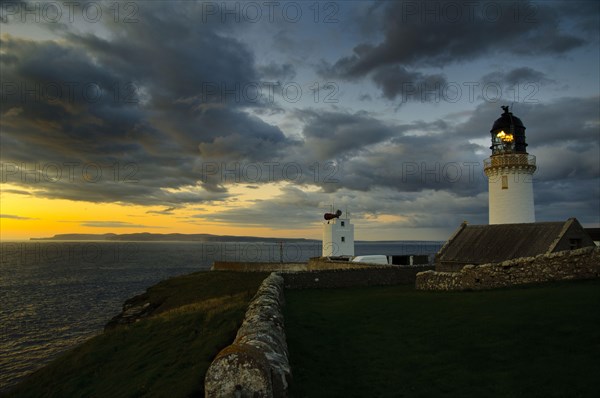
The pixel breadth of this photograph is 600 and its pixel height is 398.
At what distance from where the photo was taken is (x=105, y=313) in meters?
35.9

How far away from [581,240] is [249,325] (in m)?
22.4

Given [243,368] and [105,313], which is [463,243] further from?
[105,313]

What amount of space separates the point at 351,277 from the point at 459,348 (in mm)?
16780

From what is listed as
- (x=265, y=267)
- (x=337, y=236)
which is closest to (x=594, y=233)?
(x=337, y=236)

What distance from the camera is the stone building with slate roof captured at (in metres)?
22.3

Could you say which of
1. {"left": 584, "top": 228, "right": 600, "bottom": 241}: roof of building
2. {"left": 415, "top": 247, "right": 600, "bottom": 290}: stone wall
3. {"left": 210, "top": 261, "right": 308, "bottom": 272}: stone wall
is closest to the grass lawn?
{"left": 415, "top": 247, "right": 600, "bottom": 290}: stone wall

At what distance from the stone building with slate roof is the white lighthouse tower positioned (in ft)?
22.6

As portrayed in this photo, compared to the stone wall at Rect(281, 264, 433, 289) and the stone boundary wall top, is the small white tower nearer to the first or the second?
the stone boundary wall top

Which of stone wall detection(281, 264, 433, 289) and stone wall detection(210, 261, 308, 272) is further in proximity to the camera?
stone wall detection(210, 261, 308, 272)

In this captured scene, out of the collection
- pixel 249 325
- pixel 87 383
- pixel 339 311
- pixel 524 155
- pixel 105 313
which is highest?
pixel 524 155

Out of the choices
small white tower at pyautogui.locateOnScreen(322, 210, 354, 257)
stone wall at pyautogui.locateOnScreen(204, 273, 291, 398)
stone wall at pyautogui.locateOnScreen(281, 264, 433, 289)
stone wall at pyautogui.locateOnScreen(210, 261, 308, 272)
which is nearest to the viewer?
stone wall at pyautogui.locateOnScreen(204, 273, 291, 398)

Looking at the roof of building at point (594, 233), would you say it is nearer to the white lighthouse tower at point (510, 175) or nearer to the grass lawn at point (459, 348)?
the white lighthouse tower at point (510, 175)

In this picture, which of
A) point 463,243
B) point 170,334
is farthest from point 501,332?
point 463,243

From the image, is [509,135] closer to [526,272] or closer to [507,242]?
[507,242]
